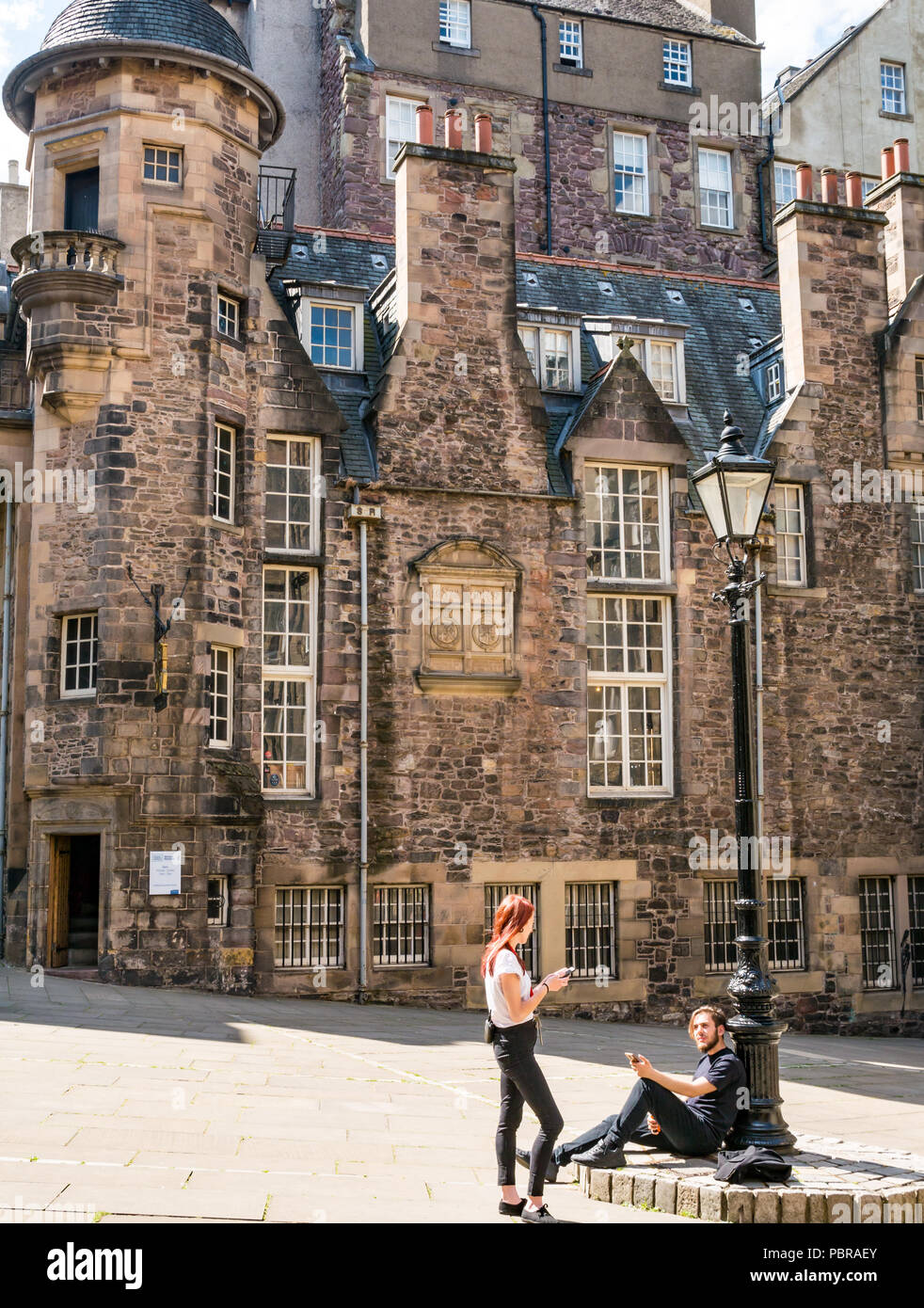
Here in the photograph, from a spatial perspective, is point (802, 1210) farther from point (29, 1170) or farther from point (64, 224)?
point (64, 224)

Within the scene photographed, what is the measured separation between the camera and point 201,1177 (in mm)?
7988

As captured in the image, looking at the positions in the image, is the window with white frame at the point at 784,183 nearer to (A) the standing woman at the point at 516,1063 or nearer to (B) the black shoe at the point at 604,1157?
(B) the black shoe at the point at 604,1157

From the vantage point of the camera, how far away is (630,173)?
30.9 m

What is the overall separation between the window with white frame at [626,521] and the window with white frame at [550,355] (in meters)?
1.76

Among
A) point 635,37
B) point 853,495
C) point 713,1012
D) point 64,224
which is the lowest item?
point 713,1012

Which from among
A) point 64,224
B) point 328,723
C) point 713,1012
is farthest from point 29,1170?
point 64,224

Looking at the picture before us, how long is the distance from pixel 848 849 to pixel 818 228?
10.2 metres

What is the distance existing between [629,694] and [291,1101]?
11.2 m

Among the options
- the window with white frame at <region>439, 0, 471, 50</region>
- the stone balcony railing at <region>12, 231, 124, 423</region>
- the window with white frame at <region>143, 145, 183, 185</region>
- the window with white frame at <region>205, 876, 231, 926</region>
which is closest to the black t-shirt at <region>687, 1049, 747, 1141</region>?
the window with white frame at <region>205, 876, 231, 926</region>

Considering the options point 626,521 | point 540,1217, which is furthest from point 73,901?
point 540,1217

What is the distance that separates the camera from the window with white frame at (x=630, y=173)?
30734mm

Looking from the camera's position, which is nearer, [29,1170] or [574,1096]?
[29,1170]

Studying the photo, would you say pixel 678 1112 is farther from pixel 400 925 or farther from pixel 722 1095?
pixel 400 925

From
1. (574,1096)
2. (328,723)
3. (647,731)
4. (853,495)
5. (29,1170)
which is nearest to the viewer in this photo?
(29,1170)
